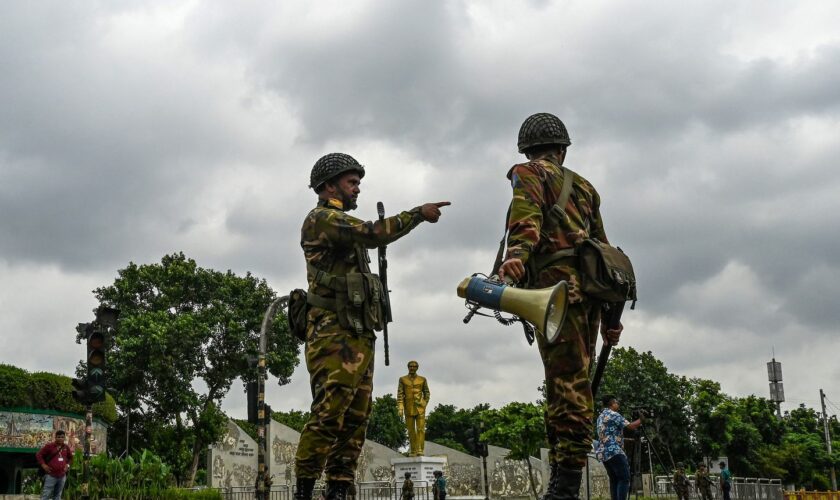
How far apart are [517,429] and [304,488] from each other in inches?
842

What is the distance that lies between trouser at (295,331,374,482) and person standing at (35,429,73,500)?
11.3 meters

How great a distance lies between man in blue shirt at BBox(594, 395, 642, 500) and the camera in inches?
366

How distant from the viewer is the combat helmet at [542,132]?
5559 mm

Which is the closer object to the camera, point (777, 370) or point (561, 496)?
point (561, 496)

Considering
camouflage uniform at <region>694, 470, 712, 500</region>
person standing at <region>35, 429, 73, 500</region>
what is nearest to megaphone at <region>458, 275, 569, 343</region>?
person standing at <region>35, 429, 73, 500</region>

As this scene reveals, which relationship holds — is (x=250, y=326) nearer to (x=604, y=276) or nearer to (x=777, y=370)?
(x=604, y=276)

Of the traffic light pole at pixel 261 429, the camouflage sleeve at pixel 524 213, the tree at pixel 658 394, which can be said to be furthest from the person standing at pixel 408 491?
the tree at pixel 658 394

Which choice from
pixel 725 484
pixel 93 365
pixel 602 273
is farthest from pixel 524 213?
pixel 725 484

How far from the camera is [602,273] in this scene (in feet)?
16.5

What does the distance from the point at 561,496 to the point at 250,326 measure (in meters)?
38.4

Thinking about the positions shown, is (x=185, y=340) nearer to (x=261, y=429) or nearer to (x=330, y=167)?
(x=261, y=429)

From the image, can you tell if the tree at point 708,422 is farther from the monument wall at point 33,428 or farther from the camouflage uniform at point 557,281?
the camouflage uniform at point 557,281

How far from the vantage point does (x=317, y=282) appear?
19.4 feet

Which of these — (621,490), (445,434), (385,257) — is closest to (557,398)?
(385,257)
